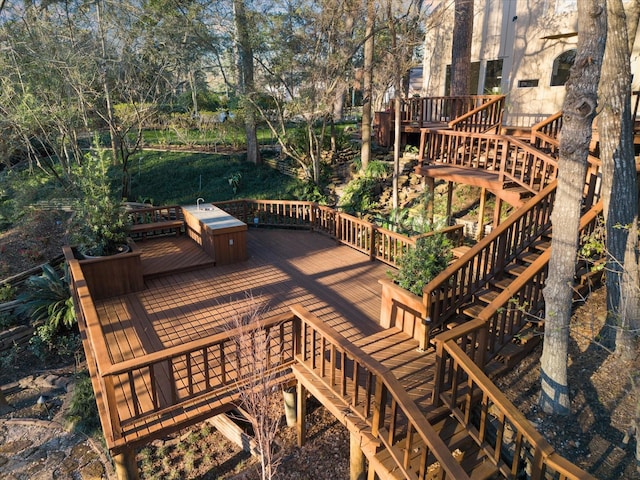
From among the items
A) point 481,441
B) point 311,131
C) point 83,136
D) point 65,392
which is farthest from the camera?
point 83,136

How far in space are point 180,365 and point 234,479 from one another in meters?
1.40

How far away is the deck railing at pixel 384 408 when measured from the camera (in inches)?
116

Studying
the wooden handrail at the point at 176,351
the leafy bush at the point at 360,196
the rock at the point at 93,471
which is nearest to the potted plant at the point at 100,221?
the rock at the point at 93,471

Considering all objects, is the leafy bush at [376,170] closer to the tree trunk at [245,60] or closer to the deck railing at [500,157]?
the deck railing at [500,157]

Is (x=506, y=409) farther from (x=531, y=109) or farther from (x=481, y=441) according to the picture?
(x=531, y=109)

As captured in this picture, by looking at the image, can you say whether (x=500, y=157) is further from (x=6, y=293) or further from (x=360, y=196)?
(x=6, y=293)

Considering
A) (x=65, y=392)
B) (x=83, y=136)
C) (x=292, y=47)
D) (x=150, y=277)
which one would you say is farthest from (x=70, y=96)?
(x=65, y=392)

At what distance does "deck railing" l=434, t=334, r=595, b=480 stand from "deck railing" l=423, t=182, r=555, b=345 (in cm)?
95

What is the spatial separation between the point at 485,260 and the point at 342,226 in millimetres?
3890

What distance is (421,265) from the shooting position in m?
5.08

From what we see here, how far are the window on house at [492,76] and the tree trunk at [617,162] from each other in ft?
→ 25.8

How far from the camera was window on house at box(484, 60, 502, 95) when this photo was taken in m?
12.3

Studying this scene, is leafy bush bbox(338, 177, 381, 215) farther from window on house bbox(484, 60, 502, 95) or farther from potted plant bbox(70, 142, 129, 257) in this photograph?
potted plant bbox(70, 142, 129, 257)

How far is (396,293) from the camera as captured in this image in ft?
17.0
